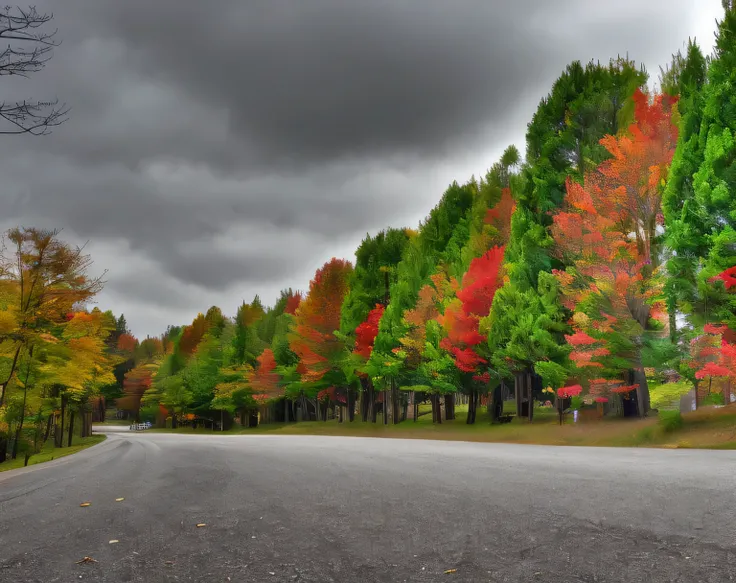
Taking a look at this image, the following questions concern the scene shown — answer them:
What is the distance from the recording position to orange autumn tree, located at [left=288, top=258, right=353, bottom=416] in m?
43.5

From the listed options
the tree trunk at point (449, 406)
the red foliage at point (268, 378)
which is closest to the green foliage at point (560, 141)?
the tree trunk at point (449, 406)

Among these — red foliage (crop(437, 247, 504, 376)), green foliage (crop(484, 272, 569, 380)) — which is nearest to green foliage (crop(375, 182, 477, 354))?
red foliage (crop(437, 247, 504, 376))

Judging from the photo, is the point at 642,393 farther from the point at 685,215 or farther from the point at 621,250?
the point at 685,215

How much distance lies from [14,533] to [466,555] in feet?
14.3

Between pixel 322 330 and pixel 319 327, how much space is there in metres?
0.31

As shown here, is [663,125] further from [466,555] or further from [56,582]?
[56,582]

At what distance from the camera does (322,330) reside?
43906 millimetres

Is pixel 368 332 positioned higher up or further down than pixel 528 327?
higher up

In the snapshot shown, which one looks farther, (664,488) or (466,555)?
(664,488)

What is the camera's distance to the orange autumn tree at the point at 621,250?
68.8ft

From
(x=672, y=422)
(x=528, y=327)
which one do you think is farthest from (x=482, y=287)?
(x=672, y=422)

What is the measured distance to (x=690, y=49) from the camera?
19391 millimetres

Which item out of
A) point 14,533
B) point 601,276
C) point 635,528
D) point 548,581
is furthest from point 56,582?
point 601,276

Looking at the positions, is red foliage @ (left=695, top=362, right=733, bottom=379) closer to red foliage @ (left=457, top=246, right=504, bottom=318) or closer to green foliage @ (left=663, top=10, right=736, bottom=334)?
green foliage @ (left=663, top=10, right=736, bottom=334)
